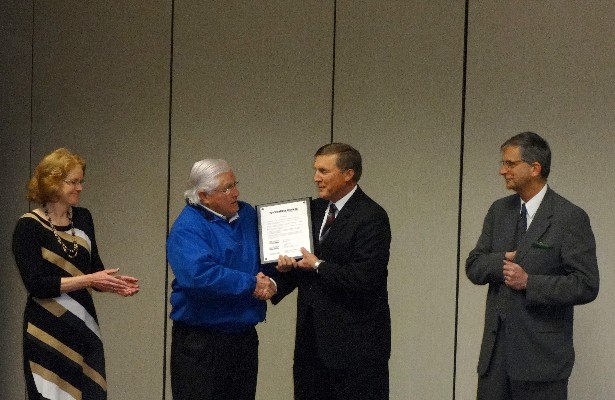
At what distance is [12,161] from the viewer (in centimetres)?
647

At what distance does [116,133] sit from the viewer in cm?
625

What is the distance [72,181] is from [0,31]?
2932 mm

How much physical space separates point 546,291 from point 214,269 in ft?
4.70

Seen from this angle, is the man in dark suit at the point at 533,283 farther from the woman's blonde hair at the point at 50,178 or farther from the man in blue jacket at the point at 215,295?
the woman's blonde hair at the point at 50,178

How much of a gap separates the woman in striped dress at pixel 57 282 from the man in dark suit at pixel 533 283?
5.46 ft

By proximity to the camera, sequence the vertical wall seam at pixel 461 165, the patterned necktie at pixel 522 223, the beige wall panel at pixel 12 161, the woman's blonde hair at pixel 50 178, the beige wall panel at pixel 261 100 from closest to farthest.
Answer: the woman's blonde hair at pixel 50 178, the patterned necktie at pixel 522 223, the vertical wall seam at pixel 461 165, the beige wall panel at pixel 261 100, the beige wall panel at pixel 12 161

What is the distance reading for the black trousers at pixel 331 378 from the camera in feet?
13.5

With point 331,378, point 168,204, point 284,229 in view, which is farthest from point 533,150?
point 168,204

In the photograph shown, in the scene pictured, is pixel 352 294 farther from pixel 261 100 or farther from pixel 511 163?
pixel 261 100

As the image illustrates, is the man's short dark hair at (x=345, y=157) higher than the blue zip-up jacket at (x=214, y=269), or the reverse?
the man's short dark hair at (x=345, y=157)

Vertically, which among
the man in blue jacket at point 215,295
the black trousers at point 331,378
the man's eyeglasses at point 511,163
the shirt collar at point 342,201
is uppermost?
the man's eyeglasses at point 511,163

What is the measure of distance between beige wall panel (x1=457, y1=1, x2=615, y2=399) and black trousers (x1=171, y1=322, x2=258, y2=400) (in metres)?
1.91

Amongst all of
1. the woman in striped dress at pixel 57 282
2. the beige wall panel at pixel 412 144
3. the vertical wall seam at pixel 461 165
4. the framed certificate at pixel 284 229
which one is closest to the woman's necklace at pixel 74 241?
the woman in striped dress at pixel 57 282

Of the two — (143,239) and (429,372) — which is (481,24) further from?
(143,239)
